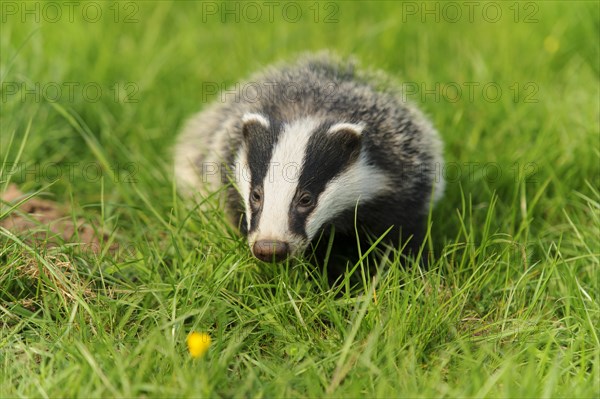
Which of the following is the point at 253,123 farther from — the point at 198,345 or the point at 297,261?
the point at 198,345

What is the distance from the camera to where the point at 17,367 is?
331cm

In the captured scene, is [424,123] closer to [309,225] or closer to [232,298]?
[309,225]

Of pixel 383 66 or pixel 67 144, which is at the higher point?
pixel 383 66

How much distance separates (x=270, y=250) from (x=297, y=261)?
1.33 ft

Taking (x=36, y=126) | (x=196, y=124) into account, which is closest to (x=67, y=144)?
(x=36, y=126)

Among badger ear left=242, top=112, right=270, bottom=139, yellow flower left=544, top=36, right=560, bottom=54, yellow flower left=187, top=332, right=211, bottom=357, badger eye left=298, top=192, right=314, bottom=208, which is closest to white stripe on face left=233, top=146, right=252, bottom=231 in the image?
badger ear left=242, top=112, right=270, bottom=139

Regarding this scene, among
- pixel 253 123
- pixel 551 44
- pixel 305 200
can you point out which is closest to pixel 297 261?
pixel 305 200

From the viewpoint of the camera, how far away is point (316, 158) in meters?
4.08

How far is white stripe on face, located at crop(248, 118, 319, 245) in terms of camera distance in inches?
151

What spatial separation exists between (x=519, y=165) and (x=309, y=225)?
193 cm

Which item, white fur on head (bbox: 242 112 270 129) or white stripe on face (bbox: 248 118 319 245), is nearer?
white stripe on face (bbox: 248 118 319 245)

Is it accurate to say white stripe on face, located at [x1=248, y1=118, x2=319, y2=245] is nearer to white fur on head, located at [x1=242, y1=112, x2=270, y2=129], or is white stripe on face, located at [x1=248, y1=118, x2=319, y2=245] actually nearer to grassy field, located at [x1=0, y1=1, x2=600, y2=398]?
white fur on head, located at [x1=242, y1=112, x2=270, y2=129]

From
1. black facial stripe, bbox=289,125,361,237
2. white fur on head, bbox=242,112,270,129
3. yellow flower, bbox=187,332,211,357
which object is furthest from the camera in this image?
white fur on head, bbox=242,112,270,129

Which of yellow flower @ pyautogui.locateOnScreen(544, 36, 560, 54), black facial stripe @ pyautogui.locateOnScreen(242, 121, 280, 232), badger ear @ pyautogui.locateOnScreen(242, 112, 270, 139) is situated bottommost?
black facial stripe @ pyautogui.locateOnScreen(242, 121, 280, 232)
